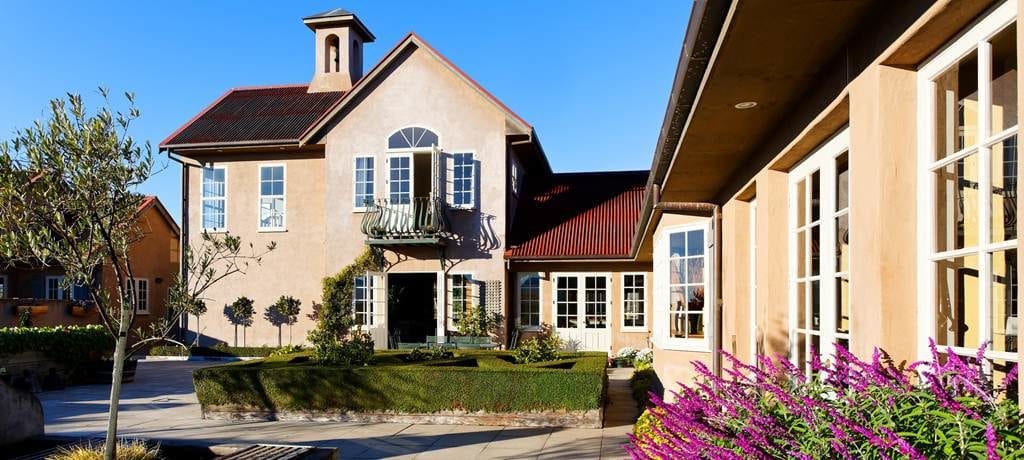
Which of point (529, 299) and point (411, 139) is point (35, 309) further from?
point (529, 299)

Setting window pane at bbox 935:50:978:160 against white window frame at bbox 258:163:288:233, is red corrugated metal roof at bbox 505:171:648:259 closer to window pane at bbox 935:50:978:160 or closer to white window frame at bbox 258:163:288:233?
white window frame at bbox 258:163:288:233

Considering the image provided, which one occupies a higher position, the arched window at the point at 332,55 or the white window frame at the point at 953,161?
the arched window at the point at 332,55

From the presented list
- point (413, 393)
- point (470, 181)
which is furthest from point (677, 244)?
point (470, 181)

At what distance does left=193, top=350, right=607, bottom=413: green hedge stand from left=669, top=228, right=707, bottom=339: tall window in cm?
135

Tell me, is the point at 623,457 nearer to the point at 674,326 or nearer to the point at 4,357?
the point at 674,326

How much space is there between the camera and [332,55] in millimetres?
22609

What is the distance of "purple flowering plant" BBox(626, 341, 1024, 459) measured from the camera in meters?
2.08

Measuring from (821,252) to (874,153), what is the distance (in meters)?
1.49

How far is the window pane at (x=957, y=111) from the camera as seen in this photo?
9.98 ft

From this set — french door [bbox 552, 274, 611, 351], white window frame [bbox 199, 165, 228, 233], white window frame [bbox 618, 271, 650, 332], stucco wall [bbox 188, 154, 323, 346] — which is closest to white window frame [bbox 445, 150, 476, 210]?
french door [bbox 552, 274, 611, 351]

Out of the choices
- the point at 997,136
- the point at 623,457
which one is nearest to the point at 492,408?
the point at 623,457

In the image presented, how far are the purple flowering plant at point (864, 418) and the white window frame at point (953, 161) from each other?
0.62 feet

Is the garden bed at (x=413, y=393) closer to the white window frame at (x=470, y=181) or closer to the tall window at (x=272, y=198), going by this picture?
the white window frame at (x=470, y=181)

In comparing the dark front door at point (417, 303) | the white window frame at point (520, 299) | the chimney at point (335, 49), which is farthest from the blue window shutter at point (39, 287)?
the white window frame at point (520, 299)
